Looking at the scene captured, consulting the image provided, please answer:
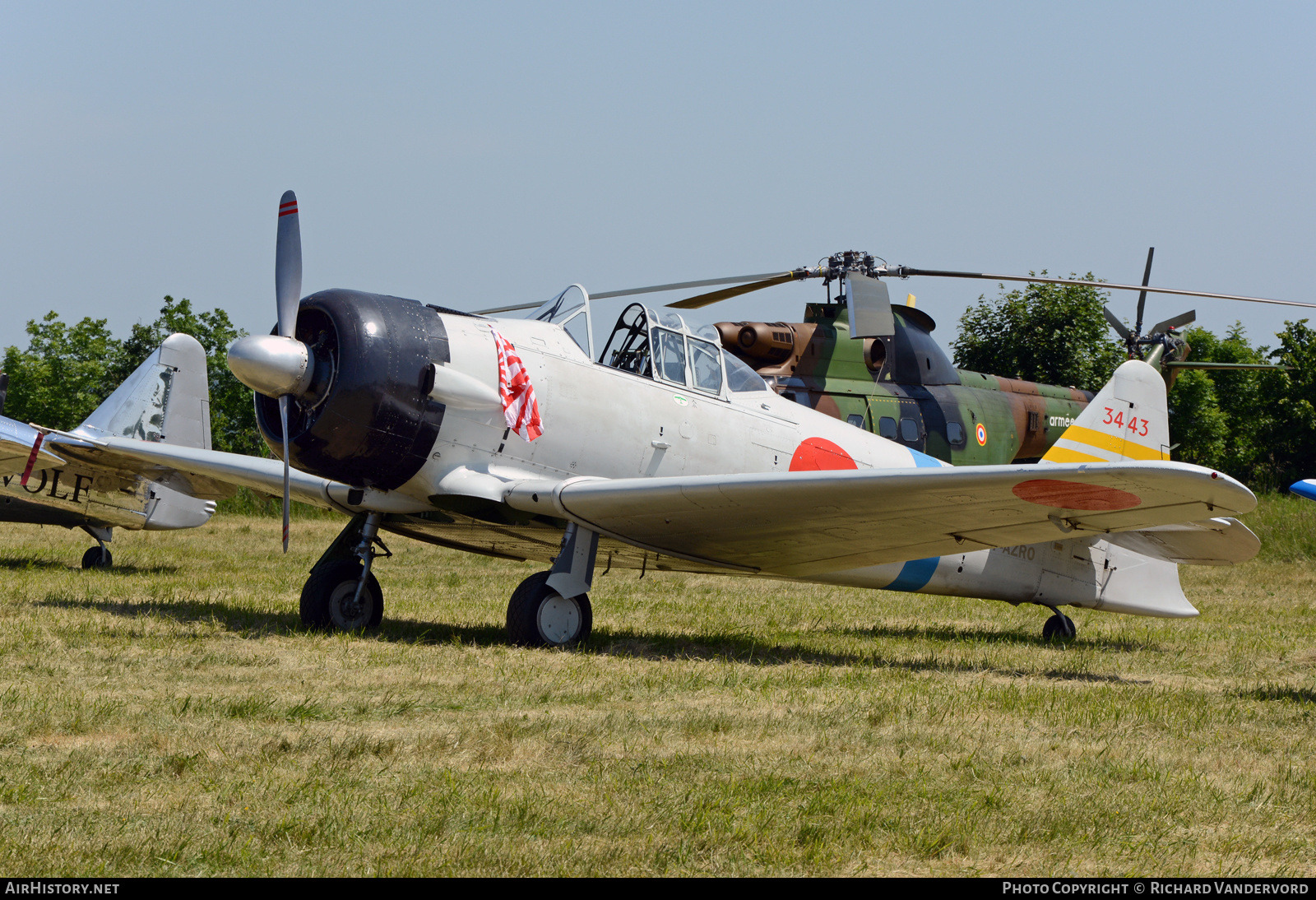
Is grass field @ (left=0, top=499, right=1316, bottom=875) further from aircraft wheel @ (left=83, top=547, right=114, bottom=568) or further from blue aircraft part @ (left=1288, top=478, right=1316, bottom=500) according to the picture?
aircraft wheel @ (left=83, top=547, right=114, bottom=568)

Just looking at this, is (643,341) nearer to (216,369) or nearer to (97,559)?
(97,559)

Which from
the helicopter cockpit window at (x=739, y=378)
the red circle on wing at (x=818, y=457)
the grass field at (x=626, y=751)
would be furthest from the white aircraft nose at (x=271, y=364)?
the red circle on wing at (x=818, y=457)

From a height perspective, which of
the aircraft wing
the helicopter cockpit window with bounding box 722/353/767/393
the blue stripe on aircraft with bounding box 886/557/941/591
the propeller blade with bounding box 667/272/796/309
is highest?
the propeller blade with bounding box 667/272/796/309

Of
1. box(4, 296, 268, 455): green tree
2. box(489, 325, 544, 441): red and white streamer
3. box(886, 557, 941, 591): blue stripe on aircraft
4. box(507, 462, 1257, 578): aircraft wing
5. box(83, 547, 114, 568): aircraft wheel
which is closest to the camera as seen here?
box(507, 462, 1257, 578): aircraft wing

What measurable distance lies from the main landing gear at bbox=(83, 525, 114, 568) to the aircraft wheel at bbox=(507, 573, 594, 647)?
31.2 ft

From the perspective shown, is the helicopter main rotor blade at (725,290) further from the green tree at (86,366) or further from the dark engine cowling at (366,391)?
the green tree at (86,366)

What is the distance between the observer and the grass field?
11.8 feet

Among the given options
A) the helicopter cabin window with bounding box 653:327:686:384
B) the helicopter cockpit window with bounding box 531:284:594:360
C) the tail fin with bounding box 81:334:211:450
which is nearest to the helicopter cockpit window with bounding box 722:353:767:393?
the helicopter cabin window with bounding box 653:327:686:384

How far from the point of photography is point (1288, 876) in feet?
11.5

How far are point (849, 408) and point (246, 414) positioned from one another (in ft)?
157

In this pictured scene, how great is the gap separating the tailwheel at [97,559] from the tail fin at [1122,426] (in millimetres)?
12084

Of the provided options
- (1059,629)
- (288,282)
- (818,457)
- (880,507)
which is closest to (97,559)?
(288,282)

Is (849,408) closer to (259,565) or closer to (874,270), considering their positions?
(874,270)

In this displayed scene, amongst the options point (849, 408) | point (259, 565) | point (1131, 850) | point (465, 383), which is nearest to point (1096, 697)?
point (1131, 850)
